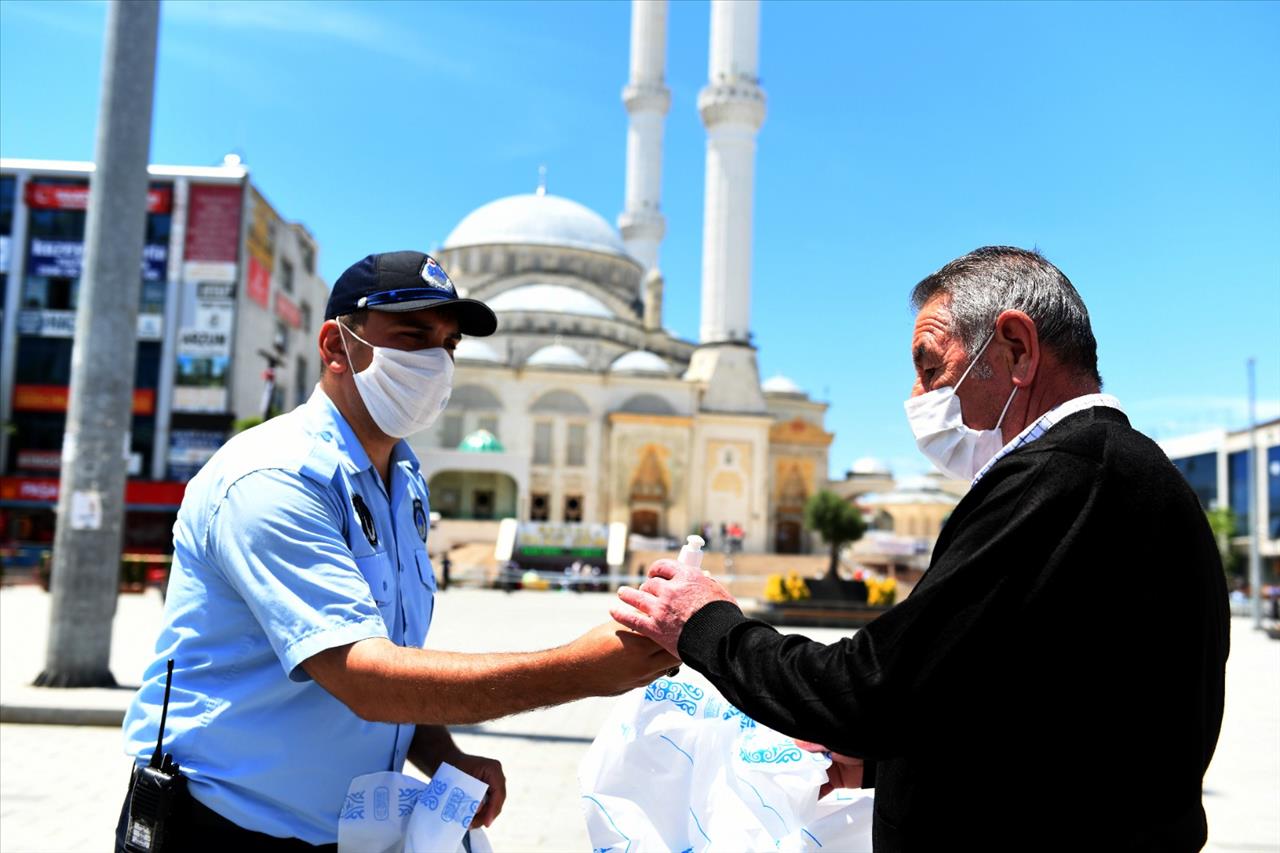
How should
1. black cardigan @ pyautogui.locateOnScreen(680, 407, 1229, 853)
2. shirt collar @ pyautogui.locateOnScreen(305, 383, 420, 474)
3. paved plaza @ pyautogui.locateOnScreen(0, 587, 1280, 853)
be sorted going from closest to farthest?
1. black cardigan @ pyautogui.locateOnScreen(680, 407, 1229, 853)
2. shirt collar @ pyautogui.locateOnScreen(305, 383, 420, 474)
3. paved plaza @ pyautogui.locateOnScreen(0, 587, 1280, 853)

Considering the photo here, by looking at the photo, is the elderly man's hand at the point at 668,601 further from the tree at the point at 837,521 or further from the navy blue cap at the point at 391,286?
the tree at the point at 837,521

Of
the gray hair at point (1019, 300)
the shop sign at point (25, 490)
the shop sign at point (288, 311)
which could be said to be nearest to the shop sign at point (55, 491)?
the shop sign at point (25, 490)

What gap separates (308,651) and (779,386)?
5276 cm

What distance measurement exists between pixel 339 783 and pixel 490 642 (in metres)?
11.4

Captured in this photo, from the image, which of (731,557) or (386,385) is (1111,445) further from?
(731,557)

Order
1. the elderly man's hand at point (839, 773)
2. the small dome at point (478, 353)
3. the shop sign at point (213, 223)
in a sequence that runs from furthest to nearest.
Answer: the small dome at point (478, 353)
the shop sign at point (213, 223)
the elderly man's hand at point (839, 773)

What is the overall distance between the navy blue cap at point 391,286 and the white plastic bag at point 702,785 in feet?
3.50

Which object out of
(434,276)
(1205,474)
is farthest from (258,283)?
(1205,474)

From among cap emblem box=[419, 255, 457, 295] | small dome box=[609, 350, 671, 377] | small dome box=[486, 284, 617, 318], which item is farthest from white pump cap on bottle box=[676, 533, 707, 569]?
small dome box=[486, 284, 617, 318]

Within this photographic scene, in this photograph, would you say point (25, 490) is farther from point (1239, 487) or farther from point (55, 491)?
point (1239, 487)

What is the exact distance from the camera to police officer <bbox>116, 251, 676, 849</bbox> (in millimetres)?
1809

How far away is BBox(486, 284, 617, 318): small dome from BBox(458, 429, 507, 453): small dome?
803 centimetres

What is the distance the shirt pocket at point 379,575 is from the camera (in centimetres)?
209

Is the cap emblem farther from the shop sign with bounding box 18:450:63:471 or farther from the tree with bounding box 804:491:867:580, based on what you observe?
the shop sign with bounding box 18:450:63:471
